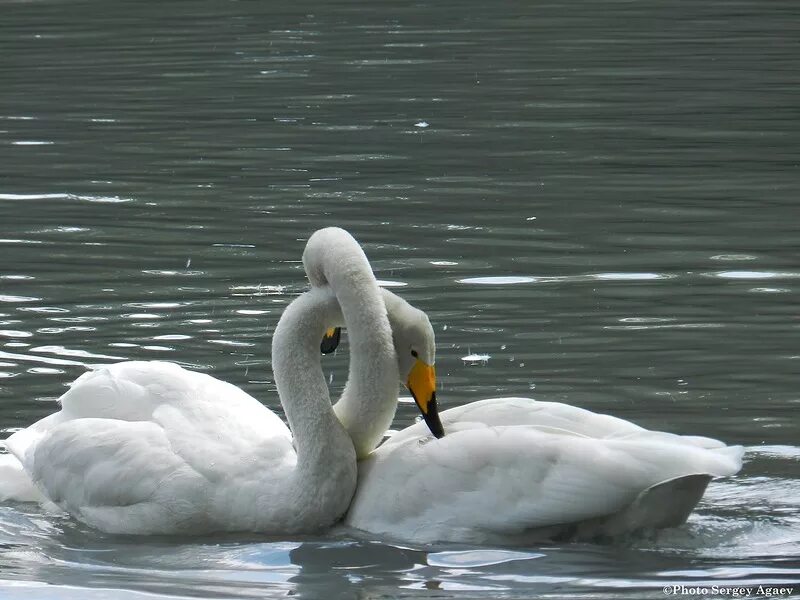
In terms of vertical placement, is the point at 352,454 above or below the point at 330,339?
below

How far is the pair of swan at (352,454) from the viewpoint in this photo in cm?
686

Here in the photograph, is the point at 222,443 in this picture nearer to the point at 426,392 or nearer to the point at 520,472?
the point at 426,392

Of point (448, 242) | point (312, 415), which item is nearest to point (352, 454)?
point (312, 415)

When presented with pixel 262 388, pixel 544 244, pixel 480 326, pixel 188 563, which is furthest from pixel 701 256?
pixel 188 563

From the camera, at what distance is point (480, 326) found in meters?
10.5

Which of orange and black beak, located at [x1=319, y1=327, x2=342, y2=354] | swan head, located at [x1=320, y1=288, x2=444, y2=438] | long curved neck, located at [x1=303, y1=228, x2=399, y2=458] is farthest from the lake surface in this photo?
orange and black beak, located at [x1=319, y1=327, x2=342, y2=354]

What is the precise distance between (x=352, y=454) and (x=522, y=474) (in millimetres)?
896

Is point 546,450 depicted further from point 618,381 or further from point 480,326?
point 480,326

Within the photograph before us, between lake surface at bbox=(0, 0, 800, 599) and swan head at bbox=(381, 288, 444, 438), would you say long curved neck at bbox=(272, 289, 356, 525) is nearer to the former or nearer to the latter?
lake surface at bbox=(0, 0, 800, 599)

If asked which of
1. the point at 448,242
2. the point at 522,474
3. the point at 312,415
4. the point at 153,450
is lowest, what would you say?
the point at 522,474

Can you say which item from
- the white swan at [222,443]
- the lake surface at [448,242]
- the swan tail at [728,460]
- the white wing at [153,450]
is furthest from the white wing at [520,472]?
the white wing at [153,450]

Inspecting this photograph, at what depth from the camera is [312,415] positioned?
295 inches

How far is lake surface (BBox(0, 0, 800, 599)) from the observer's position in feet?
23.3

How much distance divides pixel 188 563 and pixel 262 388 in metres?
2.44
